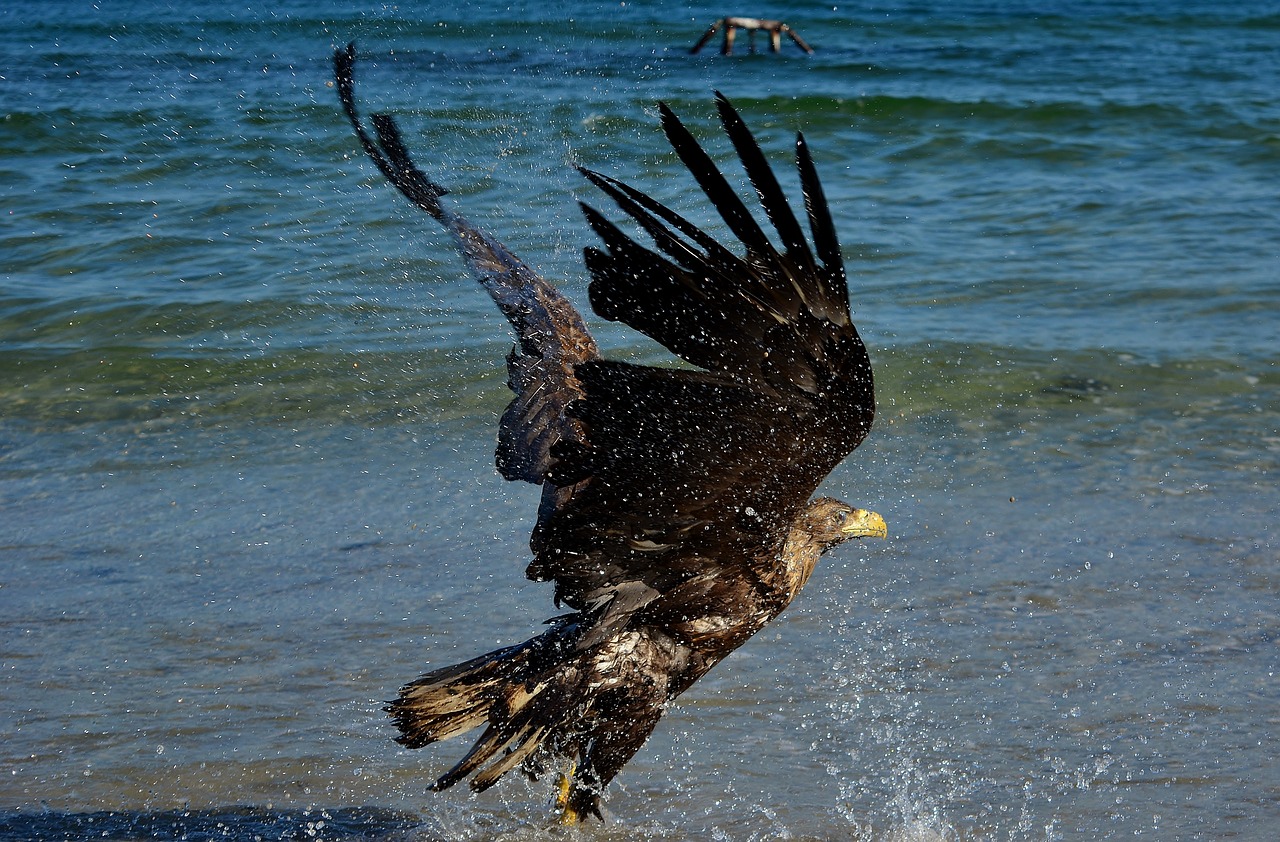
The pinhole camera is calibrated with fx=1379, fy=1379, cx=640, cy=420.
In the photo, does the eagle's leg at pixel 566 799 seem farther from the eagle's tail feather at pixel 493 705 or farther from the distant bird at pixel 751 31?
the distant bird at pixel 751 31

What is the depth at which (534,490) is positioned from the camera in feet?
19.6

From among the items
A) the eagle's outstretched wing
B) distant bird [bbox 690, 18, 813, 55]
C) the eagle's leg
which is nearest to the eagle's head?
the eagle's outstretched wing

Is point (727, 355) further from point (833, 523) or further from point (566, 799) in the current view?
point (566, 799)

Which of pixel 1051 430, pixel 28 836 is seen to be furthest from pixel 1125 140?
pixel 28 836

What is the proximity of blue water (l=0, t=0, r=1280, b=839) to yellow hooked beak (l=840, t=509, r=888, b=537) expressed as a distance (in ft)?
1.76

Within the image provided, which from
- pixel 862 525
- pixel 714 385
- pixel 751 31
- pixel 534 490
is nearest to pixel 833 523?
pixel 862 525

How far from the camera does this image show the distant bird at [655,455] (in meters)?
3.02

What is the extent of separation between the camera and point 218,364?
25.0 ft

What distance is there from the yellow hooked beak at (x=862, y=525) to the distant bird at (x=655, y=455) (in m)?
0.01

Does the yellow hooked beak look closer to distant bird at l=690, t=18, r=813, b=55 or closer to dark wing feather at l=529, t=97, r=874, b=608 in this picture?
dark wing feather at l=529, t=97, r=874, b=608

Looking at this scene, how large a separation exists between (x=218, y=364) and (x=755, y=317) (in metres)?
5.25

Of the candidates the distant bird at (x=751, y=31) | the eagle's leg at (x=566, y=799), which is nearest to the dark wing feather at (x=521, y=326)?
the eagle's leg at (x=566, y=799)

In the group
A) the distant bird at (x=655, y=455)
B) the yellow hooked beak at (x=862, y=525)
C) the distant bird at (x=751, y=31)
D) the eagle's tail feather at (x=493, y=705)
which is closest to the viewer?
the distant bird at (x=655, y=455)

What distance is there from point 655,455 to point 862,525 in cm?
105
